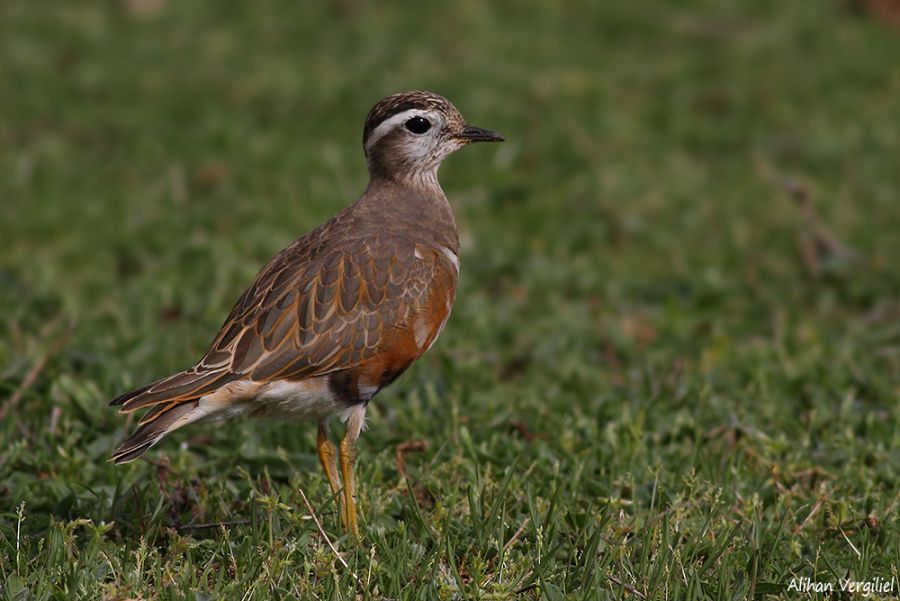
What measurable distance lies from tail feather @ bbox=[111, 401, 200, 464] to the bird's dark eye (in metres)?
1.99

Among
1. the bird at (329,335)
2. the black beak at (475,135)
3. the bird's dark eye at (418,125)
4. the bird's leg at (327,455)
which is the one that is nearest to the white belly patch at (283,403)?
the bird at (329,335)

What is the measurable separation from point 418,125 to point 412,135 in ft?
0.22

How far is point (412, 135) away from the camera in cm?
704

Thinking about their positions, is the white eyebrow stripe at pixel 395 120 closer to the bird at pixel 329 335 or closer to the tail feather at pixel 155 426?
the bird at pixel 329 335

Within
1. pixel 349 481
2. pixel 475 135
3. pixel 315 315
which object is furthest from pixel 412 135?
pixel 349 481

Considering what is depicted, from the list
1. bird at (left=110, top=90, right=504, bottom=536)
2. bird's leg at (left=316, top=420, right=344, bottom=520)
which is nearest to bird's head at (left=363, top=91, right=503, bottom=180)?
bird at (left=110, top=90, right=504, bottom=536)

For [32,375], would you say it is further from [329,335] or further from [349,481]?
[349,481]

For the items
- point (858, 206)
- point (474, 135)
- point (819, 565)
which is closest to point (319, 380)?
point (474, 135)

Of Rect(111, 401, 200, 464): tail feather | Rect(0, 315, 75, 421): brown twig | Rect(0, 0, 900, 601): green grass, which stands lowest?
Rect(0, 0, 900, 601): green grass

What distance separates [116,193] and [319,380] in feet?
17.5

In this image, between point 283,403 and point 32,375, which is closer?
point 283,403

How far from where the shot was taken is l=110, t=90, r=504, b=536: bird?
594cm

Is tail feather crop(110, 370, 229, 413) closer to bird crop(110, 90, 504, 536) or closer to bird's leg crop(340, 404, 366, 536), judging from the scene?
bird crop(110, 90, 504, 536)

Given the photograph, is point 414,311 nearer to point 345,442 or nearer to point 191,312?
point 345,442
